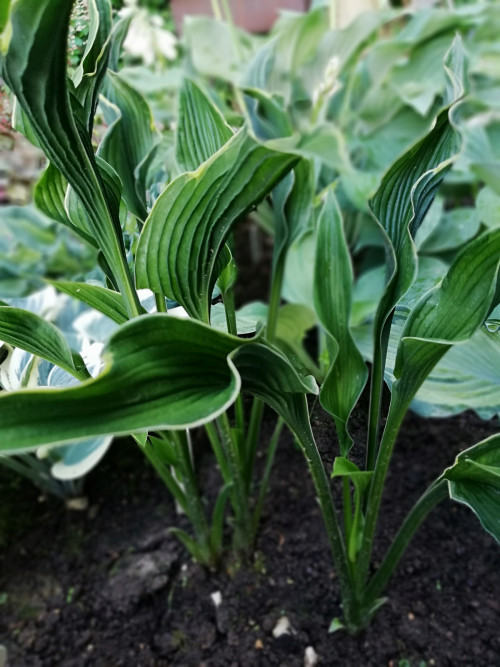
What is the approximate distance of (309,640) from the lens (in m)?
0.61

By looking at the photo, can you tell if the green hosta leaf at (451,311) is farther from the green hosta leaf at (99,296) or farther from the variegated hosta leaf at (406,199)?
the green hosta leaf at (99,296)

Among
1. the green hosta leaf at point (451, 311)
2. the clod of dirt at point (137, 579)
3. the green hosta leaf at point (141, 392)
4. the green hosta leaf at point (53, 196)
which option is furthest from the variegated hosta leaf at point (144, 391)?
the clod of dirt at point (137, 579)

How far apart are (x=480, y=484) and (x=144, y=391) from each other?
273 mm

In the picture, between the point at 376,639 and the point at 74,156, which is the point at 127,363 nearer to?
the point at 74,156

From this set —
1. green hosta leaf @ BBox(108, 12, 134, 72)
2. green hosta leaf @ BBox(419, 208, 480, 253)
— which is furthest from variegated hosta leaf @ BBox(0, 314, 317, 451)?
green hosta leaf @ BBox(419, 208, 480, 253)

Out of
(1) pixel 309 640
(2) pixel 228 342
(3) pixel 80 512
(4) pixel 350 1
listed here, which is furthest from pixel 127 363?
(4) pixel 350 1

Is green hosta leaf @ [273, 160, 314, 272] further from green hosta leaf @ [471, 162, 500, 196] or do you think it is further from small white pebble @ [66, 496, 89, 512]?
small white pebble @ [66, 496, 89, 512]

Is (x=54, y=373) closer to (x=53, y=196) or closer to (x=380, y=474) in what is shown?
(x=53, y=196)

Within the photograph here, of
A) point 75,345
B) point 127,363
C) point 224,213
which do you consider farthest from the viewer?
point 75,345

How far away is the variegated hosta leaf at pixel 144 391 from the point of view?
0.27 meters

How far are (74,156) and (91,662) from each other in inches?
23.3

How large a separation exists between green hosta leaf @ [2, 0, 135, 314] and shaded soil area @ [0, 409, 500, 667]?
25 centimetres

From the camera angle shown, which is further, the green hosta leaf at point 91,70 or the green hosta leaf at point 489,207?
the green hosta leaf at point 489,207

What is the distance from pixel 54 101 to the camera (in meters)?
0.31
